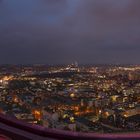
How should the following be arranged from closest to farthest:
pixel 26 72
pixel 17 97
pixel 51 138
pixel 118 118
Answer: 1. pixel 51 138
2. pixel 118 118
3. pixel 17 97
4. pixel 26 72

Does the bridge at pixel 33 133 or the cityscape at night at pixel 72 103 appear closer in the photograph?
the bridge at pixel 33 133

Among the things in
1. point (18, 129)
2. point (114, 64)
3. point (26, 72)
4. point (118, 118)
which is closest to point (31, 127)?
point (18, 129)

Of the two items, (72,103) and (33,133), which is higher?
(33,133)

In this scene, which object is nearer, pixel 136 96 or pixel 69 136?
pixel 69 136

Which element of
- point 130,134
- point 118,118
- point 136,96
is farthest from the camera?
point 136,96

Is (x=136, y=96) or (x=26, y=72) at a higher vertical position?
(x=26, y=72)

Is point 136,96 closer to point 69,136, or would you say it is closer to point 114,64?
point 69,136

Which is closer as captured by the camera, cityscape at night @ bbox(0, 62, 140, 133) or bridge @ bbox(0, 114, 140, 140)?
bridge @ bbox(0, 114, 140, 140)

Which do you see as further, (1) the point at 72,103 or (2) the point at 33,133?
(1) the point at 72,103
